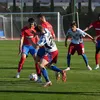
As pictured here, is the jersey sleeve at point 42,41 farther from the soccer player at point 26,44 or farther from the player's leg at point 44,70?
the soccer player at point 26,44

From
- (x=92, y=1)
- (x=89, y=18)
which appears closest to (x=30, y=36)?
(x=89, y=18)

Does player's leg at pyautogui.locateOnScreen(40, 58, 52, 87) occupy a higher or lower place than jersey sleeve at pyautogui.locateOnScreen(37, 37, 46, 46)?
lower

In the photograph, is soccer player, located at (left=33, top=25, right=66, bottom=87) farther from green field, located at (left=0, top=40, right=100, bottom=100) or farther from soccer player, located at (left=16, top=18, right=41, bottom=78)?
soccer player, located at (left=16, top=18, right=41, bottom=78)

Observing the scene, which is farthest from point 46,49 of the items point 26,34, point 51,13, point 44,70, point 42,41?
point 51,13

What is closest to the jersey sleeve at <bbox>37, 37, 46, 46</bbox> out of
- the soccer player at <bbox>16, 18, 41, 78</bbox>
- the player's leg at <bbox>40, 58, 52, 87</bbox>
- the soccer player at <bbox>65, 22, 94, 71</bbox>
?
the player's leg at <bbox>40, 58, 52, 87</bbox>

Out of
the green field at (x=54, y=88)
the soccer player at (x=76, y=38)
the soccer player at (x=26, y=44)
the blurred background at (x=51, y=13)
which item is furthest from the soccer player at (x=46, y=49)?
the blurred background at (x=51, y=13)

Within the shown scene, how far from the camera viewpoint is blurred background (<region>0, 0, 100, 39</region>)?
157 ft

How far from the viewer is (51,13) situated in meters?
48.1

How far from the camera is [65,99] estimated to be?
10703 mm

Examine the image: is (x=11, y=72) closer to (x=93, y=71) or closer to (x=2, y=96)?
(x=93, y=71)

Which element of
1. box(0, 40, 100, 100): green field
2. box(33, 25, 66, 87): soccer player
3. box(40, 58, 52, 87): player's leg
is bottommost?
box(0, 40, 100, 100): green field

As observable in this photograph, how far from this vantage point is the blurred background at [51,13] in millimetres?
47888

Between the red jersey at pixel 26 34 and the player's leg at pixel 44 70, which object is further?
the red jersey at pixel 26 34

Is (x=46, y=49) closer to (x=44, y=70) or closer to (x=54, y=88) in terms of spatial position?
(x=44, y=70)
